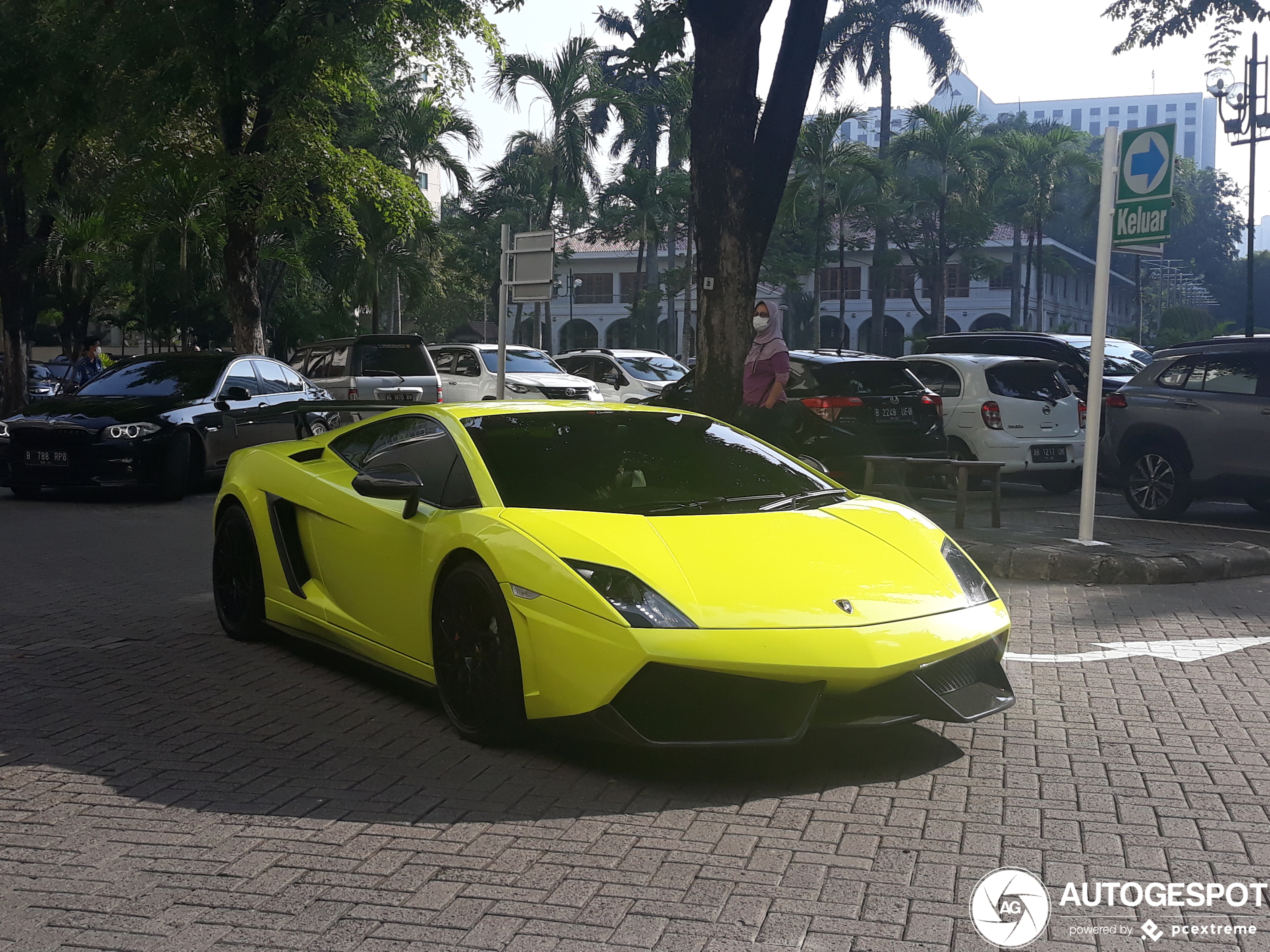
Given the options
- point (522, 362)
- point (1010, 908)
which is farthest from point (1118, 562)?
point (522, 362)

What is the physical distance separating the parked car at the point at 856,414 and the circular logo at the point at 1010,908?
9.59 metres

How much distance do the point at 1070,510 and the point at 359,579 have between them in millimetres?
9736

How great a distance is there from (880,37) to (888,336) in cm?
2332

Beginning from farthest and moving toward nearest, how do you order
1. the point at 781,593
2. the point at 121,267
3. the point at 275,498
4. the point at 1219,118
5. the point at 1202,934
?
the point at 121,267
the point at 1219,118
the point at 275,498
the point at 781,593
the point at 1202,934

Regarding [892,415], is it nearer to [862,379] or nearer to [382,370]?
[862,379]

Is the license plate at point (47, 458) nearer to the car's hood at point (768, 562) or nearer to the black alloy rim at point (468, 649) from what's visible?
the black alloy rim at point (468, 649)

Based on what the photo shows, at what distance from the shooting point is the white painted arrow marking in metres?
6.65

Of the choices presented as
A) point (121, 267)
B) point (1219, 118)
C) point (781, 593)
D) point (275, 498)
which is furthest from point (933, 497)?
point (121, 267)

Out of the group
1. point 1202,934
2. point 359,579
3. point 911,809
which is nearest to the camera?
point 1202,934

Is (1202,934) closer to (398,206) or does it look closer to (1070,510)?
(1070,510)

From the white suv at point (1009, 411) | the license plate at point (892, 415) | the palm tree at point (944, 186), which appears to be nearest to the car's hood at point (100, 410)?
the license plate at point (892, 415)

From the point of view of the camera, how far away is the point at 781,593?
4.57 m

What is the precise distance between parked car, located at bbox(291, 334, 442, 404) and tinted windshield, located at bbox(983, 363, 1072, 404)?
30.2 ft

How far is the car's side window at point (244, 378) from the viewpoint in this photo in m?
15.4
